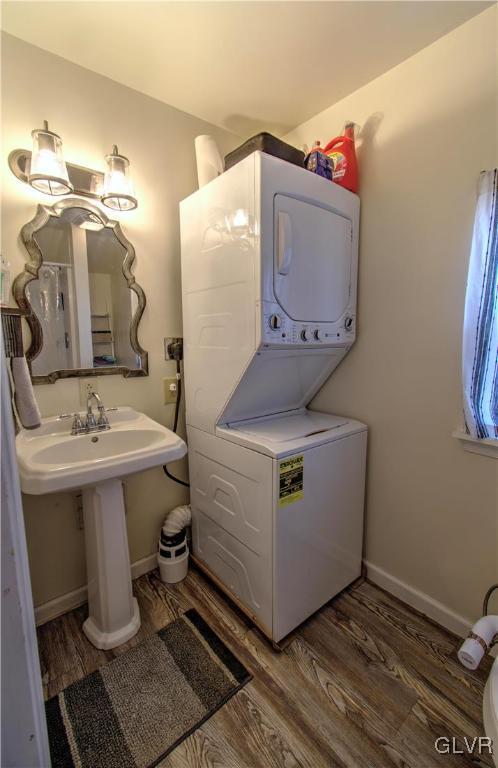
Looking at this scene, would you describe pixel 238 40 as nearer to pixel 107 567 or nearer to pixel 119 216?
pixel 119 216

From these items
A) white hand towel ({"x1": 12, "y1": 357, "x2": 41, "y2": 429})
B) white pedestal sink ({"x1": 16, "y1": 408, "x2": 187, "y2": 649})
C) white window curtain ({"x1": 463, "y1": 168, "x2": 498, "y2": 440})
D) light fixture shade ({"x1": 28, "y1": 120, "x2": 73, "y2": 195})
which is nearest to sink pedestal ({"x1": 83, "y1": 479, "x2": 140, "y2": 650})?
white pedestal sink ({"x1": 16, "y1": 408, "x2": 187, "y2": 649})

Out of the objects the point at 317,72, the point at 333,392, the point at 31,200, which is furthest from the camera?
the point at 333,392

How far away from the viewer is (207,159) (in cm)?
162

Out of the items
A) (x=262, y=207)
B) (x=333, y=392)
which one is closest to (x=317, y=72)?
(x=262, y=207)

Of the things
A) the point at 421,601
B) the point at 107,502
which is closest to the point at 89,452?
the point at 107,502

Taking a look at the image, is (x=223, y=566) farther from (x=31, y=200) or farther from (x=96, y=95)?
(x=96, y=95)

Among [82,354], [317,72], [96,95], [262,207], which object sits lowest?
[82,354]

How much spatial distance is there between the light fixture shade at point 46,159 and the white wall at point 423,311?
136 cm

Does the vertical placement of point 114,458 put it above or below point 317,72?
below

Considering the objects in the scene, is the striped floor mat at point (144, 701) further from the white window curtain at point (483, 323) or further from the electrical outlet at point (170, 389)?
the white window curtain at point (483, 323)

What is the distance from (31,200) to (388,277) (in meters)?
1.66

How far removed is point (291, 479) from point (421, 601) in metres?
1.00

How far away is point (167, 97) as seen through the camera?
167 cm

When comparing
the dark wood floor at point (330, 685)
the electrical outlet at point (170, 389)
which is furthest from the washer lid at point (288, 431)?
the dark wood floor at point (330, 685)
